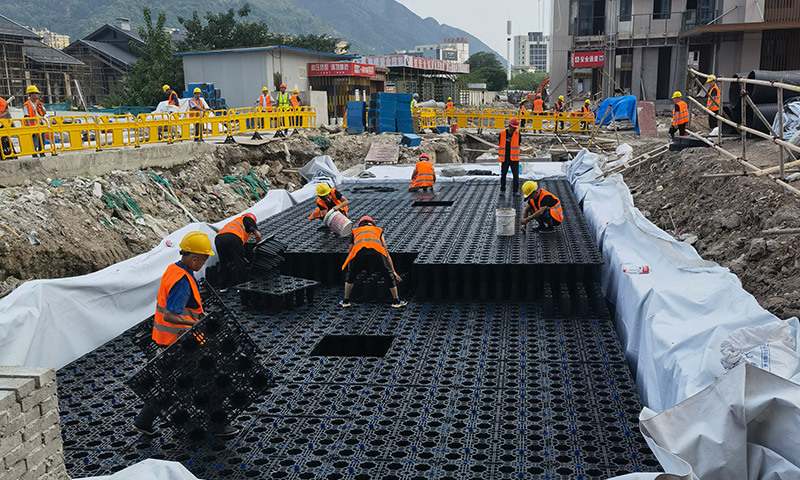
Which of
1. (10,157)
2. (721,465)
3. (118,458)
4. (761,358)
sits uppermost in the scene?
(10,157)

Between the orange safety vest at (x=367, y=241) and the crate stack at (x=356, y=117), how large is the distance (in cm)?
1700

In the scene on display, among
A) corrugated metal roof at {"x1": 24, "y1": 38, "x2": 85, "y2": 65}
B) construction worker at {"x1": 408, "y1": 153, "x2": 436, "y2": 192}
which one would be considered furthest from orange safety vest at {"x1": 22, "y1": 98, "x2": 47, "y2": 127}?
corrugated metal roof at {"x1": 24, "y1": 38, "x2": 85, "y2": 65}

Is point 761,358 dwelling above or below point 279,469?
above

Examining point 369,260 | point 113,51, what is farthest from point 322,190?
point 113,51

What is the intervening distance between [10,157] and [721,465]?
1182cm

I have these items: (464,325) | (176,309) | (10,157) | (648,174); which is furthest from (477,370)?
(648,174)

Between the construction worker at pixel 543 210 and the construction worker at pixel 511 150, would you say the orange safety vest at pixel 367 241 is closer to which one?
the construction worker at pixel 543 210

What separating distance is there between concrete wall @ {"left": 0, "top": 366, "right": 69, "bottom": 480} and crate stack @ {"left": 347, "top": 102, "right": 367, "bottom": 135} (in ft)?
69.1

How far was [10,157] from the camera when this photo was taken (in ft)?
37.4

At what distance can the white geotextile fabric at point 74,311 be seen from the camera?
5.79 m

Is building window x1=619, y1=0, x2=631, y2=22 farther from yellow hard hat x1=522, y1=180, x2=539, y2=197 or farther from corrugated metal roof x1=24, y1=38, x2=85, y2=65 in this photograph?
corrugated metal roof x1=24, y1=38, x2=85, y2=65

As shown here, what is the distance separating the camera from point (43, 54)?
137ft

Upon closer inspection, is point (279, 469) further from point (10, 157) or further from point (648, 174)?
point (648, 174)

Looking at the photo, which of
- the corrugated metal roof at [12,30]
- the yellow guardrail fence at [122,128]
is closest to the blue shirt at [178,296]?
the yellow guardrail fence at [122,128]
